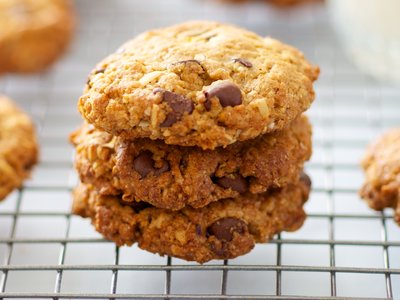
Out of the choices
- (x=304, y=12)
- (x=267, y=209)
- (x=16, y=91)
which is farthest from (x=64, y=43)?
(x=267, y=209)

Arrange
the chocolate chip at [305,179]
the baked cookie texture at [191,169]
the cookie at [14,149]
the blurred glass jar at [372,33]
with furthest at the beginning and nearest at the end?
the blurred glass jar at [372,33] < the cookie at [14,149] < the chocolate chip at [305,179] < the baked cookie texture at [191,169]

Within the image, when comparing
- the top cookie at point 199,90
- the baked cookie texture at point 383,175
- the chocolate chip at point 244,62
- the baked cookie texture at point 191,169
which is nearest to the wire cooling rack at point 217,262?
the baked cookie texture at point 383,175

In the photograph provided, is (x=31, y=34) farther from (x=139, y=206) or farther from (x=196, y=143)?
(x=196, y=143)

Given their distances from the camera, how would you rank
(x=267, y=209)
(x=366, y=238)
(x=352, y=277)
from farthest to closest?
(x=366, y=238)
(x=352, y=277)
(x=267, y=209)

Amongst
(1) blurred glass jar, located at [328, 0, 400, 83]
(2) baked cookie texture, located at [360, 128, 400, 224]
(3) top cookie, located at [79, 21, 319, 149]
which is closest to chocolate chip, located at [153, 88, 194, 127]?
(3) top cookie, located at [79, 21, 319, 149]

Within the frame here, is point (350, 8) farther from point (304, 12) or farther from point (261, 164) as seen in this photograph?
point (261, 164)

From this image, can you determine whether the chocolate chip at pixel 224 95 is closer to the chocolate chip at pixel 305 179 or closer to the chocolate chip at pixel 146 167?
the chocolate chip at pixel 146 167

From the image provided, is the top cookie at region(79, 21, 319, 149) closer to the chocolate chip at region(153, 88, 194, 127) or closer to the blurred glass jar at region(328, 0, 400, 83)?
the chocolate chip at region(153, 88, 194, 127)
